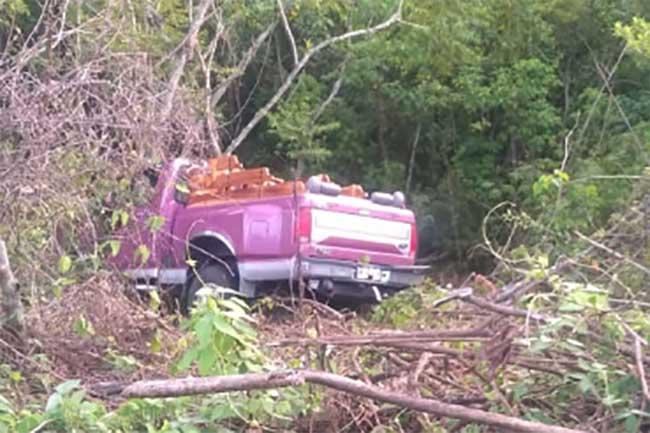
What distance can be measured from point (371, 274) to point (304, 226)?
36.2 inches

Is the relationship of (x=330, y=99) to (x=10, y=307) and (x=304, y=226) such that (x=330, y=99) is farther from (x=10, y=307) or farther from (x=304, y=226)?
(x=10, y=307)

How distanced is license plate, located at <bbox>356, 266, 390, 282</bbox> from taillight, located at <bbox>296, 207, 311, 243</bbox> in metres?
0.67

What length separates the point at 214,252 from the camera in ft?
35.9

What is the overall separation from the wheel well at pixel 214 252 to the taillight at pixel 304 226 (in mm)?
746

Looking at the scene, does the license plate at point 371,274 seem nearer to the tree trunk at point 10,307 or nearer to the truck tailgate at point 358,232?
the truck tailgate at point 358,232

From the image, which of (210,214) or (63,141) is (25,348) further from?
(210,214)

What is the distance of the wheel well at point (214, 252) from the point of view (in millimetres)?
10703

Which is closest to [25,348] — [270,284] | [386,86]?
[270,284]

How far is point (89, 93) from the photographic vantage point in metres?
6.22

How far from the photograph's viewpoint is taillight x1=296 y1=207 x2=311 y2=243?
34.1 feet

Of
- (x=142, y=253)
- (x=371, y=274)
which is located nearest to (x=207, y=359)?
(x=142, y=253)

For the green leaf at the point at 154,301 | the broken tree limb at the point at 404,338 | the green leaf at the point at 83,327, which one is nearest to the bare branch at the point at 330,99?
the green leaf at the point at 154,301

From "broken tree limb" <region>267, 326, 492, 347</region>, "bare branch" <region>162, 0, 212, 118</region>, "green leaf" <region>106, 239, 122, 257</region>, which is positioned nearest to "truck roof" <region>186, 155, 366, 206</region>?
"bare branch" <region>162, 0, 212, 118</region>

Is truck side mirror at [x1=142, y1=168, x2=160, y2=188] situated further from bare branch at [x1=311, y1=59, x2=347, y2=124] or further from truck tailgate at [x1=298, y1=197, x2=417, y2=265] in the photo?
bare branch at [x1=311, y1=59, x2=347, y2=124]
